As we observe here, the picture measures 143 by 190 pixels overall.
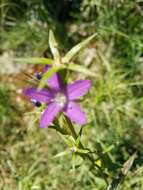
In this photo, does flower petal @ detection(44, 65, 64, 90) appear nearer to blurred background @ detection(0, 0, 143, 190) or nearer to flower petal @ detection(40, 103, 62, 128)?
flower petal @ detection(40, 103, 62, 128)

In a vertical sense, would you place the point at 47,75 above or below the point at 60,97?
above

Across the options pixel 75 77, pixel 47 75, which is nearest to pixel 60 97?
pixel 47 75

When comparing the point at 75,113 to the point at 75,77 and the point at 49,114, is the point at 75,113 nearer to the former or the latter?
the point at 49,114

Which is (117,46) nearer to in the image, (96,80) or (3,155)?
(96,80)

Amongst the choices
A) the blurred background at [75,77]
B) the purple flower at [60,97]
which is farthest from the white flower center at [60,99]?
the blurred background at [75,77]

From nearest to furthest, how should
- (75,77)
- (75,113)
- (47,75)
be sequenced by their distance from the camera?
1. (47,75)
2. (75,113)
3. (75,77)
